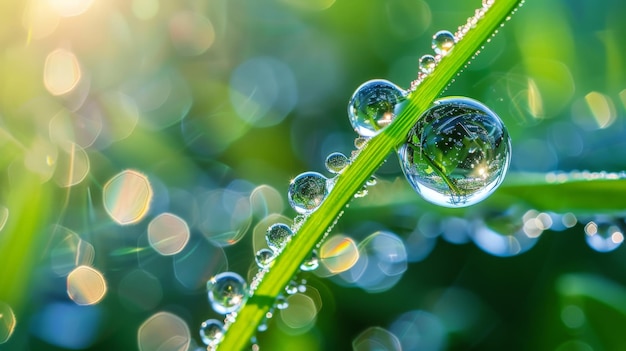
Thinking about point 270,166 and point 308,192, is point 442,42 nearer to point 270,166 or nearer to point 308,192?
point 308,192

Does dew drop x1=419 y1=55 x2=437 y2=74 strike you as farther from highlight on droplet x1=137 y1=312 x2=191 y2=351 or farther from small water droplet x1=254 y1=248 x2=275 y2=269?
highlight on droplet x1=137 y1=312 x2=191 y2=351

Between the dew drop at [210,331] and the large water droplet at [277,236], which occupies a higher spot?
the large water droplet at [277,236]

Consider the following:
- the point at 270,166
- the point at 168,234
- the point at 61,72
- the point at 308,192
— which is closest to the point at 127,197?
the point at 168,234

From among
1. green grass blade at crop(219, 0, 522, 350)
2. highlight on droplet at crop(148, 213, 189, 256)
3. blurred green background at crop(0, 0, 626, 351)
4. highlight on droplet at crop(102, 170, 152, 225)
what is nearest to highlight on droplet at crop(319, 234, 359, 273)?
blurred green background at crop(0, 0, 626, 351)

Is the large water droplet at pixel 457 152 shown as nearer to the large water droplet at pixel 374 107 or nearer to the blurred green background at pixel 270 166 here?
the large water droplet at pixel 374 107

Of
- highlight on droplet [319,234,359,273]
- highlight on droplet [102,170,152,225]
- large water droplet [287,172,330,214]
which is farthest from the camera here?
highlight on droplet [102,170,152,225]

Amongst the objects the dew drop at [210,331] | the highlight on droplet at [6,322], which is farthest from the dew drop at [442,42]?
the highlight on droplet at [6,322]
